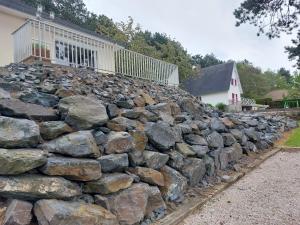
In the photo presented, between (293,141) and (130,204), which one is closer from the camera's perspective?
(130,204)

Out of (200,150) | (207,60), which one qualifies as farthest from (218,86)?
(200,150)

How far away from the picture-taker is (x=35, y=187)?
332 centimetres

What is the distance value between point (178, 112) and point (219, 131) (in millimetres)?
1184

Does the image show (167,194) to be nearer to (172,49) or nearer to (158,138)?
(158,138)

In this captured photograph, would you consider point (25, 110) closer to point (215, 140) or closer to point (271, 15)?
point (215, 140)

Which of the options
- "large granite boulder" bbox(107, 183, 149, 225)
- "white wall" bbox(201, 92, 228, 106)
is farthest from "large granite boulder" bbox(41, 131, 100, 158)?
"white wall" bbox(201, 92, 228, 106)

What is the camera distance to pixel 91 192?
12.9 ft

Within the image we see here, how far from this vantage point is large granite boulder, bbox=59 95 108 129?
446cm

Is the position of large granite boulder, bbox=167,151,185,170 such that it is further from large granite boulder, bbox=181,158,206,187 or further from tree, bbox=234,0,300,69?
tree, bbox=234,0,300,69

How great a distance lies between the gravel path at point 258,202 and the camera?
176 inches

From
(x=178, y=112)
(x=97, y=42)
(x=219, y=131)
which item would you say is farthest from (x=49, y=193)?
(x=97, y=42)

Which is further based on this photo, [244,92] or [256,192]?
[244,92]

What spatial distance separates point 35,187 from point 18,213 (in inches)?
12.3

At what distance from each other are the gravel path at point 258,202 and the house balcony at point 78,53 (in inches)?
201
